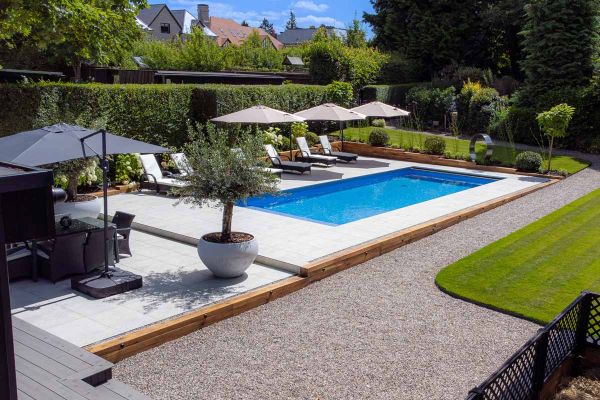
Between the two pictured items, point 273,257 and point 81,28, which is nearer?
point 273,257

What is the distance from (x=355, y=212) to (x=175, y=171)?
567 cm

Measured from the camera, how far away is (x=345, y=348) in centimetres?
633

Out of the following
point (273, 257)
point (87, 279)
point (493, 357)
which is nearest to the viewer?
point (493, 357)

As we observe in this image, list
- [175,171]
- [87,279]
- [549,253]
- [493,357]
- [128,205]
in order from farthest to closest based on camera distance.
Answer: [175,171]
[128,205]
[549,253]
[87,279]
[493,357]

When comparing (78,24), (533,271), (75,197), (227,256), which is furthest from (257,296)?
(78,24)

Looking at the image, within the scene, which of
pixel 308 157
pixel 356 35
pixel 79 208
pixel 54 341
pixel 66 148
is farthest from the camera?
pixel 356 35

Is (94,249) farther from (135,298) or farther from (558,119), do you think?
(558,119)

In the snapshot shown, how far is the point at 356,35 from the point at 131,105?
1311 inches

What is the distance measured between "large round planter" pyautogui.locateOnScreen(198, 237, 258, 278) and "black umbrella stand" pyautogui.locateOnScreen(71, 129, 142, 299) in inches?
40.0

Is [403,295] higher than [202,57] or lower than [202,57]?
lower

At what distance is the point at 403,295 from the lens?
7953mm

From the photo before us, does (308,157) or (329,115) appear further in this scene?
(308,157)

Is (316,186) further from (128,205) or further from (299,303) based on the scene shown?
(299,303)

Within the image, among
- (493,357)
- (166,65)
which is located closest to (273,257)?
(493,357)
